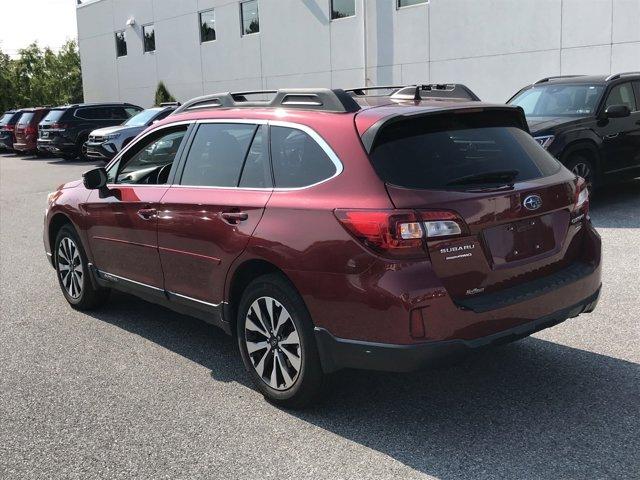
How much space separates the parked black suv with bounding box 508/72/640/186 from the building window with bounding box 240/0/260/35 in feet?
53.5

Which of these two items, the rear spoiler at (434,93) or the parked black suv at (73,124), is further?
the parked black suv at (73,124)

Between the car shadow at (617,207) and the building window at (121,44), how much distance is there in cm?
2694

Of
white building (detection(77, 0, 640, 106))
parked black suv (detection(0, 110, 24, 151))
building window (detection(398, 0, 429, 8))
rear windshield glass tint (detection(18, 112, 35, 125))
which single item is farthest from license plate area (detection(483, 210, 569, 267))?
parked black suv (detection(0, 110, 24, 151))

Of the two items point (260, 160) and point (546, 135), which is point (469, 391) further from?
point (546, 135)

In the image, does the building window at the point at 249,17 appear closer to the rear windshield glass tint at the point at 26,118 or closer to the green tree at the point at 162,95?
the green tree at the point at 162,95

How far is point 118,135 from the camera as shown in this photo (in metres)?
18.6

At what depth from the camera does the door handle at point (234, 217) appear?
13.1ft

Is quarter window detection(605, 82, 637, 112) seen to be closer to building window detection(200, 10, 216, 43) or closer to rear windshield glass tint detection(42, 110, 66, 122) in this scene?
rear windshield glass tint detection(42, 110, 66, 122)

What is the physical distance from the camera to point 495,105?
408 centimetres

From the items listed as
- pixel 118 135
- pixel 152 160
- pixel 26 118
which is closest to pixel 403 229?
pixel 152 160

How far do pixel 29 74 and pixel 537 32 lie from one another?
52.1 meters

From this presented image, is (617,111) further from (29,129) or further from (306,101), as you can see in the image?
(29,129)

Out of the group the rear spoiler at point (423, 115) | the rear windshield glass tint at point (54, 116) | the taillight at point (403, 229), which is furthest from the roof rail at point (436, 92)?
the rear windshield glass tint at point (54, 116)

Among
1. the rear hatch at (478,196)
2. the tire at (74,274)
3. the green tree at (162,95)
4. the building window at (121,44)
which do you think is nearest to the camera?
the rear hatch at (478,196)
